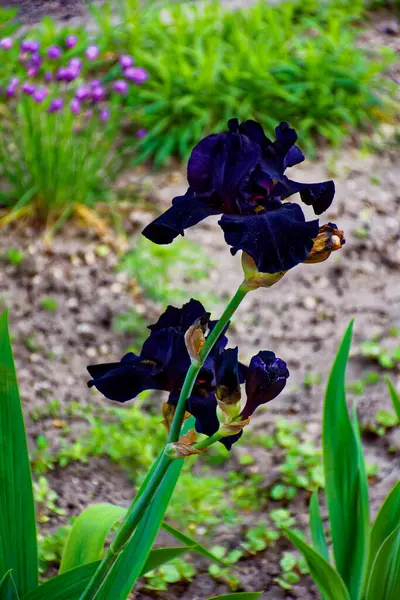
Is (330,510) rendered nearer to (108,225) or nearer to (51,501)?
(51,501)

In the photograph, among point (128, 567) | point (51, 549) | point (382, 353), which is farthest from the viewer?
point (382, 353)

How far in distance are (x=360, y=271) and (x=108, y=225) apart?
103cm

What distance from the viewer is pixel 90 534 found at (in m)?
1.31

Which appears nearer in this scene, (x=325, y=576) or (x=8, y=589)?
(x=8, y=589)

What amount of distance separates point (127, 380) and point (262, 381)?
0.17 m

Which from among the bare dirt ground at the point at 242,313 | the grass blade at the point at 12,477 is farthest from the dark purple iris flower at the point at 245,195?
the bare dirt ground at the point at 242,313

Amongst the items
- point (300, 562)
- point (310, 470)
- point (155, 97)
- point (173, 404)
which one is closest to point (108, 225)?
point (155, 97)

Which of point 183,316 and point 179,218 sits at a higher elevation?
point 179,218

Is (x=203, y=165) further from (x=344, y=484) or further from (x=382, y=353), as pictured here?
(x=382, y=353)

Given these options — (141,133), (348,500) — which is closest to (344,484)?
(348,500)

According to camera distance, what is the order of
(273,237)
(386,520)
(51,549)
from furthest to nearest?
(51,549)
(386,520)
(273,237)

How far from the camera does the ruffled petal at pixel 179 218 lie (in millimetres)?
849

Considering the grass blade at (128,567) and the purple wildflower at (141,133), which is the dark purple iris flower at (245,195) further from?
the purple wildflower at (141,133)

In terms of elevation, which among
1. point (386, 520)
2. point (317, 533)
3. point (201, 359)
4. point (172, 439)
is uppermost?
point (201, 359)
